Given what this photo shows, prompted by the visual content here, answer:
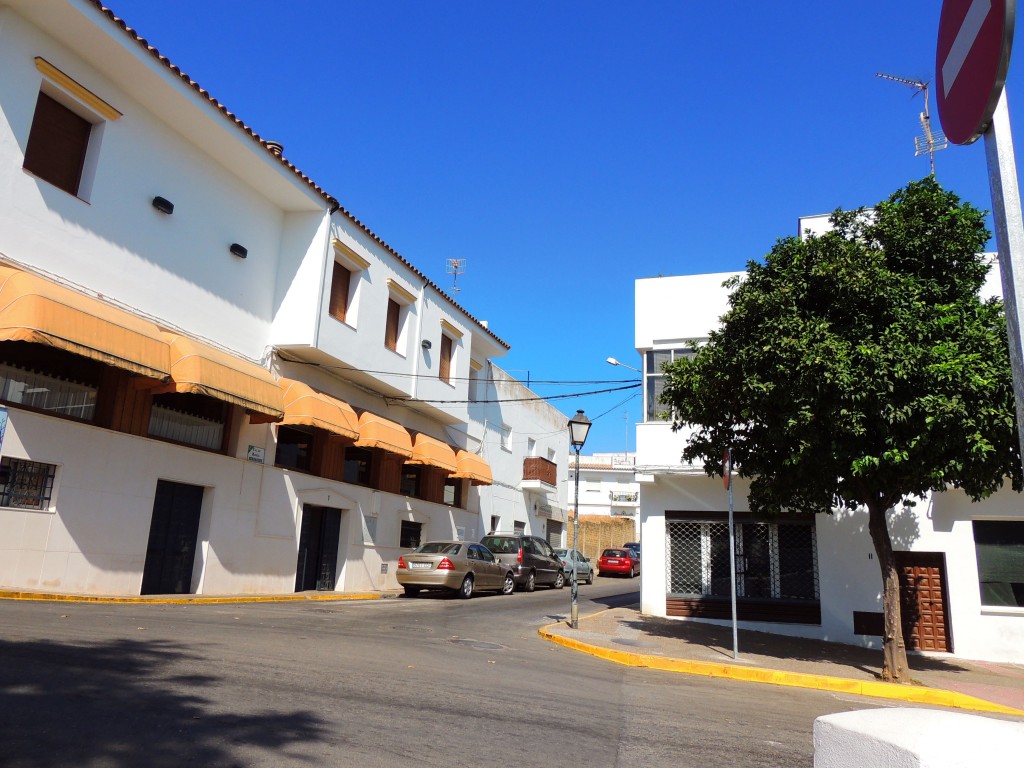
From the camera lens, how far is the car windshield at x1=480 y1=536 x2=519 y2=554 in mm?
23328

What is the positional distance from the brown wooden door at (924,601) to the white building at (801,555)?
2 centimetres

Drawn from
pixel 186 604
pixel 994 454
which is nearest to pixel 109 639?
pixel 186 604

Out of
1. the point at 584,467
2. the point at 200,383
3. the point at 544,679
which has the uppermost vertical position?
the point at 584,467

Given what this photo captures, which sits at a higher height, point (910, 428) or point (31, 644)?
point (910, 428)

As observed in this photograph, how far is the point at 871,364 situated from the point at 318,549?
1520 centimetres

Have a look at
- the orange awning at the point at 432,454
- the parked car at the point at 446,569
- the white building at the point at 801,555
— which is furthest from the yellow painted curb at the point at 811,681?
the orange awning at the point at 432,454

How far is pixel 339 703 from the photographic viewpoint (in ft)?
19.6

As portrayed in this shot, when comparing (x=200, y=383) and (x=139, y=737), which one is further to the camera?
(x=200, y=383)

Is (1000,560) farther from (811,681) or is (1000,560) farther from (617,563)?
(617,563)

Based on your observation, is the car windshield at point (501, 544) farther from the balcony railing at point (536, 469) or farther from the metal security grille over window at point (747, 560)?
the balcony railing at point (536, 469)

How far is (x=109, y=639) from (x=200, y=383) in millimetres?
6891

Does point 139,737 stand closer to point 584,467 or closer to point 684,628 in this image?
point 684,628

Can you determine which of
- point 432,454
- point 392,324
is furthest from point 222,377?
point 432,454

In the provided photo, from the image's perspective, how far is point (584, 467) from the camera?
63.3 metres
